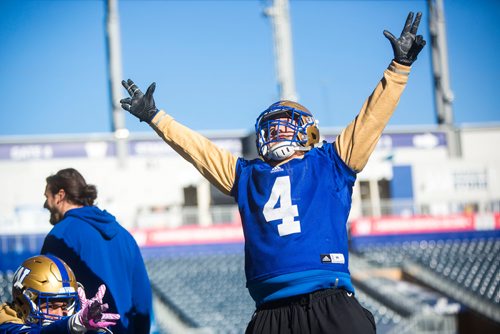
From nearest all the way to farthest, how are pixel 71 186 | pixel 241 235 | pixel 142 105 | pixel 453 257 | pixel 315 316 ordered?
pixel 315 316 < pixel 142 105 < pixel 71 186 < pixel 241 235 < pixel 453 257

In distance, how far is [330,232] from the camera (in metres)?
3.56

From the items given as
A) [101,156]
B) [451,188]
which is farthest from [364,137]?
[101,156]

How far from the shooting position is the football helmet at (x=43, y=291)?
12.5 feet

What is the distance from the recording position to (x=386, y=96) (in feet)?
11.7

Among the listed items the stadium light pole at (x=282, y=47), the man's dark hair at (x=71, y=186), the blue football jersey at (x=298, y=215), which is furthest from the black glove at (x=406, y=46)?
the stadium light pole at (x=282, y=47)

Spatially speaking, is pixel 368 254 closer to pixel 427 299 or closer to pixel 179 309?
pixel 427 299

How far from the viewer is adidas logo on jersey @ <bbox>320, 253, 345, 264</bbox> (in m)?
3.50

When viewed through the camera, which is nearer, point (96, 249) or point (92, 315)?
point (92, 315)

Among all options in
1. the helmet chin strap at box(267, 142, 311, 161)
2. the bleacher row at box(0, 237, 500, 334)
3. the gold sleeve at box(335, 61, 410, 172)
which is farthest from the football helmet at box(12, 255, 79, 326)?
the bleacher row at box(0, 237, 500, 334)

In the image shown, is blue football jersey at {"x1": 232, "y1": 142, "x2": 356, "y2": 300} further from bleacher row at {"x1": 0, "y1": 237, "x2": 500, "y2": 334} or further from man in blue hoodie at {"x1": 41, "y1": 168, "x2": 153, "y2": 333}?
bleacher row at {"x1": 0, "y1": 237, "x2": 500, "y2": 334}

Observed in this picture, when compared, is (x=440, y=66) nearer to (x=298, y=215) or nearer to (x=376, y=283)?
(x=376, y=283)

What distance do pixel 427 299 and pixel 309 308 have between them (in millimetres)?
15238

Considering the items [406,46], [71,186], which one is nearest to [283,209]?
[406,46]

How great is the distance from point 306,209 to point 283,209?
0.10 meters
